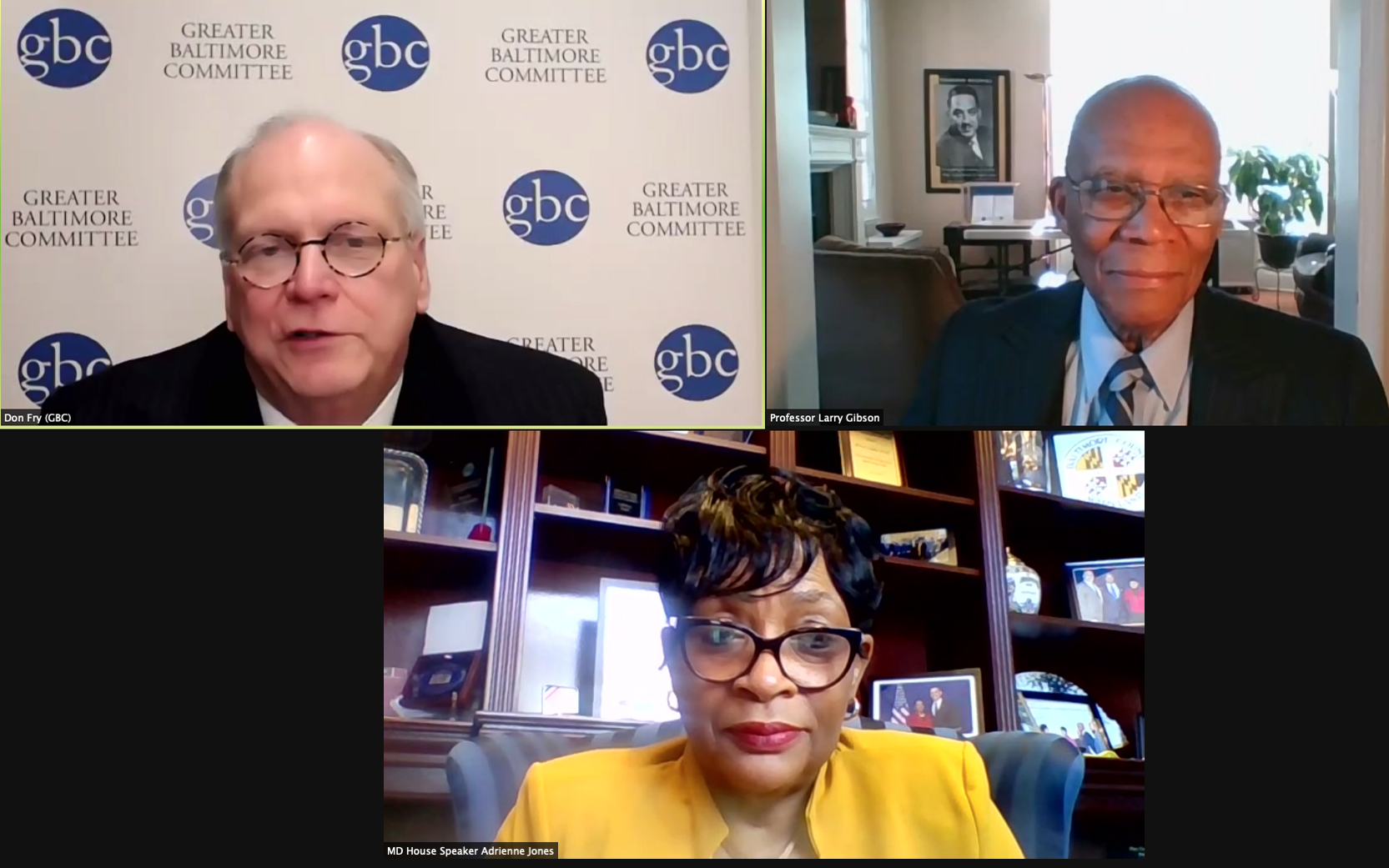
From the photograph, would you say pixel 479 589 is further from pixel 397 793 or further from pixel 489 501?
pixel 397 793

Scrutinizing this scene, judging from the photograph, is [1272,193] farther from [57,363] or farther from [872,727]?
[57,363]

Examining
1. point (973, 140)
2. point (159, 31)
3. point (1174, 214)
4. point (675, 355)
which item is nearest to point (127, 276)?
point (159, 31)

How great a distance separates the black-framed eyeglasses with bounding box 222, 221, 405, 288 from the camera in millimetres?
2518

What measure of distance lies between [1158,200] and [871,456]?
71cm

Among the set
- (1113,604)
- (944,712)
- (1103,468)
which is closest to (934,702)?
(944,712)

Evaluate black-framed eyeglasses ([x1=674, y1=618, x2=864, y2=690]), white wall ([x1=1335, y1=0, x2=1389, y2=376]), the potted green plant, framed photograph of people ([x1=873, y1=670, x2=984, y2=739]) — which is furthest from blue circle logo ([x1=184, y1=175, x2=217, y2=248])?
white wall ([x1=1335, y1=0, x2=1389, y2=376])

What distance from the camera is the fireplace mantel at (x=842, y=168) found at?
261 centimetres

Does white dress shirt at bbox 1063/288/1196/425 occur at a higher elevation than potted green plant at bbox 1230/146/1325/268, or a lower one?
lower

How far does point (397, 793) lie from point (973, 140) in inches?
60.7

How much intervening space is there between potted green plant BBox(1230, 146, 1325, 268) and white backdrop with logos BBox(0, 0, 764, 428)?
0.89 m

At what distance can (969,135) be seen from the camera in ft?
8.60

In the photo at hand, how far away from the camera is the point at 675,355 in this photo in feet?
8.80

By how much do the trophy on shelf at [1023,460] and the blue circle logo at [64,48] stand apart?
5.85 ft

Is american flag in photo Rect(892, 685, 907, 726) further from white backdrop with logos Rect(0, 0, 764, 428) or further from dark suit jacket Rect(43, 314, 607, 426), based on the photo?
dark suit jacket Rect(43, 314, 607, 426)
